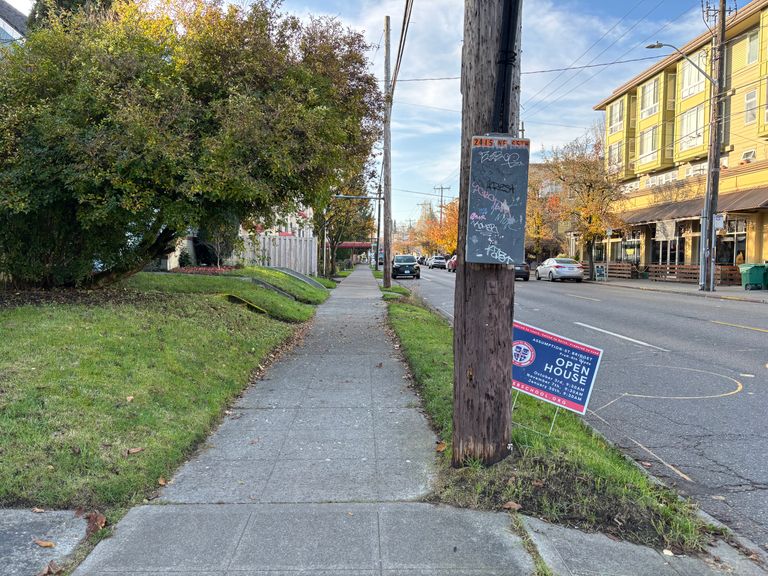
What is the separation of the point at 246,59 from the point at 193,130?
63.9 inches

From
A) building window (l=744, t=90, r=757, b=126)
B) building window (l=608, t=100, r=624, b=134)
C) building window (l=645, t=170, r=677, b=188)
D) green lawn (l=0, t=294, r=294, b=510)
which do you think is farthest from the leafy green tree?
building window (l=608, t=100, r=624, b=134)

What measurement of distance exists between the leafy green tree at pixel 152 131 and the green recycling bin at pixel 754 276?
20.0 m

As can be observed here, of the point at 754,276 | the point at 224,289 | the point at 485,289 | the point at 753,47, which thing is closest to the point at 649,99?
the point at 753,47

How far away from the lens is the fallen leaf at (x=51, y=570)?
3.10m

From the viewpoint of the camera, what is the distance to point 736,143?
97.9ft

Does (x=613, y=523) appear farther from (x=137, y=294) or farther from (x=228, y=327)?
(x=137, y=294)

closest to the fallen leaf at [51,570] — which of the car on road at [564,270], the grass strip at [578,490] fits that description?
the grass strip at [578,490]

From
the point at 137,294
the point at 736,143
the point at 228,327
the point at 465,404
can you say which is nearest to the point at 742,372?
the point at 465,404

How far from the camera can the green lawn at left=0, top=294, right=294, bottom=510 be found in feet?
13.5

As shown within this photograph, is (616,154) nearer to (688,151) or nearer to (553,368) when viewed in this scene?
(688,151)

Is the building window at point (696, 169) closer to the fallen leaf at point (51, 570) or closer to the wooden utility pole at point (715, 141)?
the wooden utility pole at point (715, 141)

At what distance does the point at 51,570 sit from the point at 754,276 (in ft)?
87.1

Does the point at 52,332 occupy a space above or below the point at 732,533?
above

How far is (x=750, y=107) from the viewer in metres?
28.5
